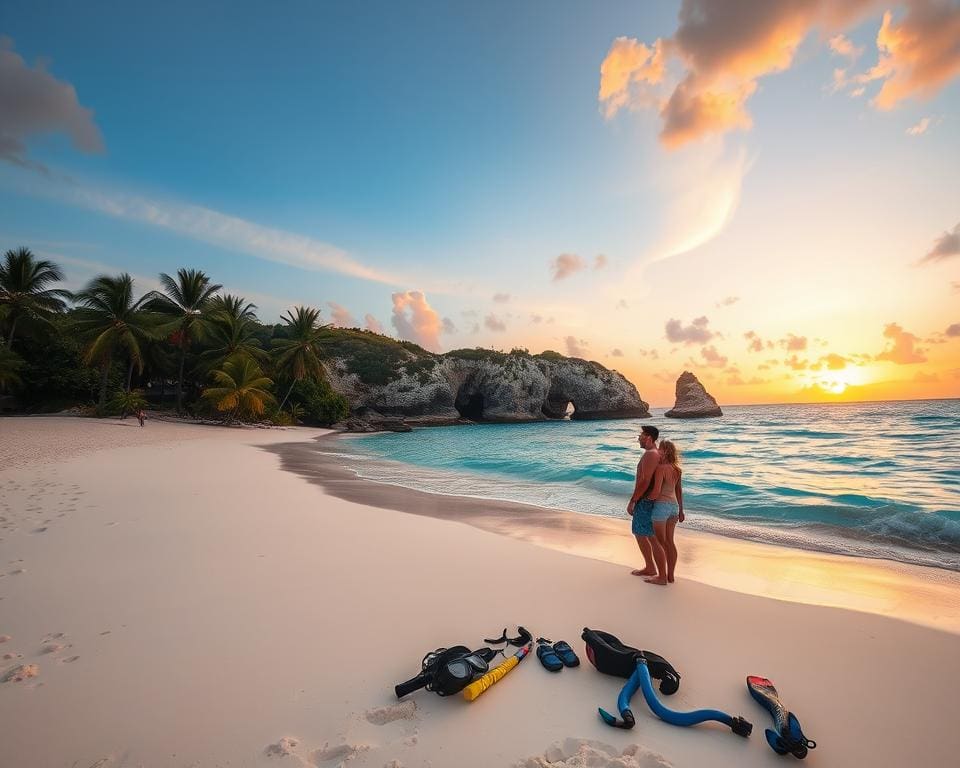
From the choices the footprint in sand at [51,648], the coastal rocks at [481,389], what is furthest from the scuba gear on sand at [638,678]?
the coastal rocks at [481,389]

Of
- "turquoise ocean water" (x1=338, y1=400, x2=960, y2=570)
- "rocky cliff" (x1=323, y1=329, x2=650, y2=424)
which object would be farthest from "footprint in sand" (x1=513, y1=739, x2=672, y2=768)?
"rocky cliff" (x1=323, y1=329, x2=650, y2=424)

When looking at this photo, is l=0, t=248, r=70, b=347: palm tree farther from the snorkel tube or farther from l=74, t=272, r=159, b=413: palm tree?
the snorkel tube

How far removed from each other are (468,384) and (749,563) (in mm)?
57921

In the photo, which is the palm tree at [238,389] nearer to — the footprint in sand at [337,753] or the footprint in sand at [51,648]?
the footprint in sand at [51,648]

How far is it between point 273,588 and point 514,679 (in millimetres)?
2585

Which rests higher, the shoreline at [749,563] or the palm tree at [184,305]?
the palm tree at [184,305]

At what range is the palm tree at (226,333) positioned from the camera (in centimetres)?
3450

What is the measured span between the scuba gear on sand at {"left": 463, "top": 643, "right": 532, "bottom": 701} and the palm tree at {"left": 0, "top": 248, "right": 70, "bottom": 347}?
1692 inches

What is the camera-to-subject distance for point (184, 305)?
34.1 m

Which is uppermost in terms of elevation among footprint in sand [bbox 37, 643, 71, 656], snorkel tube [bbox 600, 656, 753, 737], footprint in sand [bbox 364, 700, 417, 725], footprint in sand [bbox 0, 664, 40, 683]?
snorkel tube [bbox 600, 656, 753, 737]

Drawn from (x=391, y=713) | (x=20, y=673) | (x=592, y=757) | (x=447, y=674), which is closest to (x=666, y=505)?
(x=592, y=757)

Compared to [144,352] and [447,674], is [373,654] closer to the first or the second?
[447,674]

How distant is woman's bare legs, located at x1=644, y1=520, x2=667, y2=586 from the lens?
182 inches

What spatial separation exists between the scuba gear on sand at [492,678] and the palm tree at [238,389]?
32.7m
